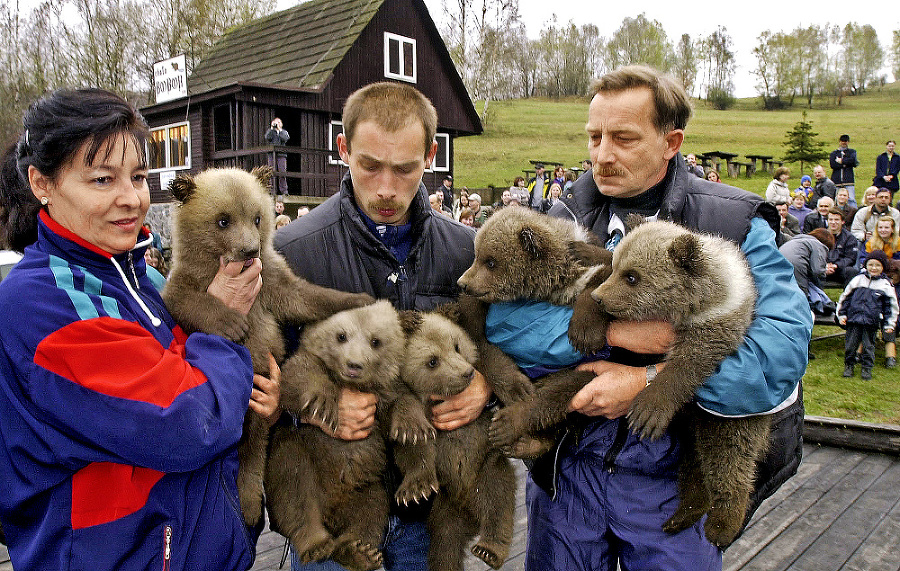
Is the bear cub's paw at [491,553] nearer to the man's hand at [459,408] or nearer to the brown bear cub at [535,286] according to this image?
the brown bear cub at [535,286]

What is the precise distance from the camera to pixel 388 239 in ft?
10.6

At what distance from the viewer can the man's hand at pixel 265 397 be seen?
2840 millimetres

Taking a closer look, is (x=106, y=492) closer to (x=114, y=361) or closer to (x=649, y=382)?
(x=114, y=361)

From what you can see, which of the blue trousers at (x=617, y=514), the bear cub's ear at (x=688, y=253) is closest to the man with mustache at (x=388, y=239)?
the blue trousers at (x=617, y=514)

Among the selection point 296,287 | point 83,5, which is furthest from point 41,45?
point 296,287

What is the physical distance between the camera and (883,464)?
6207 mm

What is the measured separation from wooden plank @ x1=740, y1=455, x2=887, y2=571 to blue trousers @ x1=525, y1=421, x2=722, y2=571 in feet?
6.83

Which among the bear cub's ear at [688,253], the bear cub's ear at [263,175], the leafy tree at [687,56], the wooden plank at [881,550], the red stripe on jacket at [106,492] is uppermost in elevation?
the leafy tree at [687,56]

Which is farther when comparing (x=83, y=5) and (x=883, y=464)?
(x=83, y=5)

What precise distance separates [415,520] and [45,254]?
2135 mm

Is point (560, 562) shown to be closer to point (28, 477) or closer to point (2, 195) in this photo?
point (28, 477)

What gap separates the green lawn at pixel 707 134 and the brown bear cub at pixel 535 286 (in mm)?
11504

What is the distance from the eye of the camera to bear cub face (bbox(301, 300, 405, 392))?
3053 mm

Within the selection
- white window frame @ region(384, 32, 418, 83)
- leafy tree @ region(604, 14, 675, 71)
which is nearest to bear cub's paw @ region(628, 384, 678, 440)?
white window frame @ region(384, 32, 418, 83)
